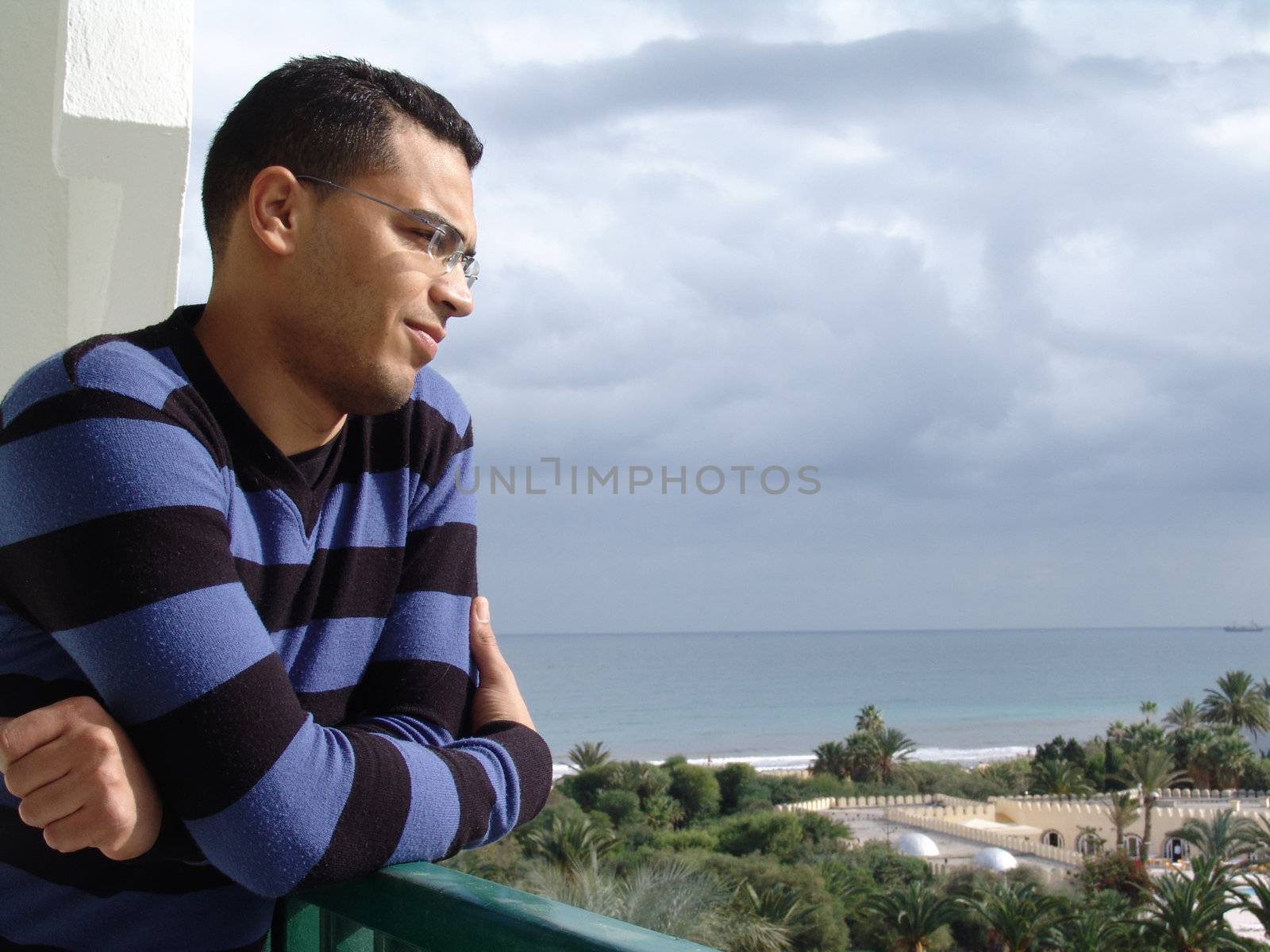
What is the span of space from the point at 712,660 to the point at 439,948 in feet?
315

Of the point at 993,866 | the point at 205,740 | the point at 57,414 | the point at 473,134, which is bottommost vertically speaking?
the point at 993,866

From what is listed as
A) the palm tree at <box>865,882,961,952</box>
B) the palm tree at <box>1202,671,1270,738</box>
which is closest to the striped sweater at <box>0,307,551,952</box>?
the palm tree at <box>865,882,961,952</box>

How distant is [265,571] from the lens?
1.06 metres

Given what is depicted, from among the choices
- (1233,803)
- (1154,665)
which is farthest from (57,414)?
(1154,665)

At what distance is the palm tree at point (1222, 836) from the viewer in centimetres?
2514

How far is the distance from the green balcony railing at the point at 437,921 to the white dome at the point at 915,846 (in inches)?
1169

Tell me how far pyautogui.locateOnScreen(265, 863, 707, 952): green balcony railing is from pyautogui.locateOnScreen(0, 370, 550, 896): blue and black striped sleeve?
0.04 m

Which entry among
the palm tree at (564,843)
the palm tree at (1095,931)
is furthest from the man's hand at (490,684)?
the palm tree at (564,843)

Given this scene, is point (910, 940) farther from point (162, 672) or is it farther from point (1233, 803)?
point (162, 672)

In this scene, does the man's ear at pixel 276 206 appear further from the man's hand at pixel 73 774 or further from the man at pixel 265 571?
the man's hand at pixel 73 774

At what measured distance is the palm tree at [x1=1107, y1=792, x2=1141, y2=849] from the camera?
30.1 meters

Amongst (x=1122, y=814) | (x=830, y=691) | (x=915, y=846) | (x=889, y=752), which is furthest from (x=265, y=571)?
(x=830, y=691)

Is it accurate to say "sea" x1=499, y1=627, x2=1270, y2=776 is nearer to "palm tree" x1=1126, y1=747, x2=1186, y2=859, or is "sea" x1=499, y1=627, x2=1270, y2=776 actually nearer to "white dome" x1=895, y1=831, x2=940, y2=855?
"white dome" x1=895, y1=831, x2=940, y2=855

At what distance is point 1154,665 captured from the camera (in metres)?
97.5
